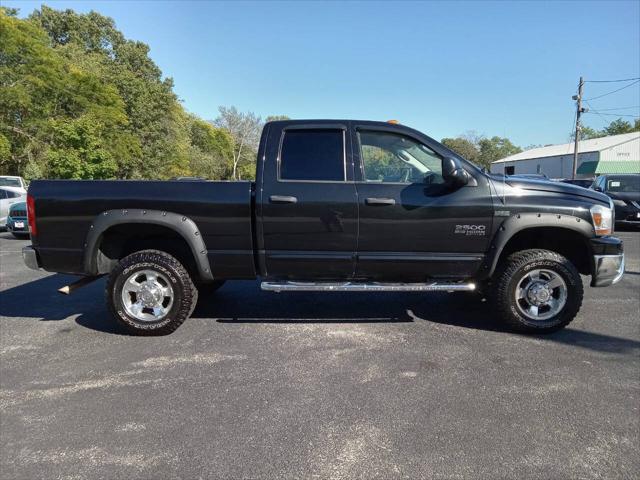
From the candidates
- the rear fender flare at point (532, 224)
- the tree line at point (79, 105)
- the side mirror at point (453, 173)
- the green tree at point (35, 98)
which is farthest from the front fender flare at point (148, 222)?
the green tree at point (35, 98)

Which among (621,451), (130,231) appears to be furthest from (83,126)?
(621,451)

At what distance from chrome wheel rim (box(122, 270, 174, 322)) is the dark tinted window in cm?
165

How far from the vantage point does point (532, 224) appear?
416cm

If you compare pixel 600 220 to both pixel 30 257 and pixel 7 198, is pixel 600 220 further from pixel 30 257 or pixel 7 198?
pixel 7 198

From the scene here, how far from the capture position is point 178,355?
12.7 ft

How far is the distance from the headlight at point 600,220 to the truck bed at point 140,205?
3.41 metres

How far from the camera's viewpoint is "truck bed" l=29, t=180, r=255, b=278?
4125mm

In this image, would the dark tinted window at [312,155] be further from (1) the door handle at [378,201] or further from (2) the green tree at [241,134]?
(2) the green tree at [241,134]

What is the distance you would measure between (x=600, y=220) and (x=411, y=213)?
1911mm

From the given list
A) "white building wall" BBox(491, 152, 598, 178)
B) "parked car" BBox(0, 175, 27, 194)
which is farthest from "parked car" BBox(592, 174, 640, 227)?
"white building wall" BBox(491, 152, 598, 178)

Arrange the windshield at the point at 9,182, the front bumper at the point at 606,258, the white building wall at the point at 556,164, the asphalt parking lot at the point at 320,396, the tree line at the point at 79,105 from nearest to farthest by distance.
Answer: the asphalt parking lot at the point at 320,396 → the front bumper at the point at 606,258 → the windshield at the point at 9,182 → the tree line at the point at 79,105 → the white building wall at the point at 556,164

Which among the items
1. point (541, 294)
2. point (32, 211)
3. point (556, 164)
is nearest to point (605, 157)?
point (556, 164)

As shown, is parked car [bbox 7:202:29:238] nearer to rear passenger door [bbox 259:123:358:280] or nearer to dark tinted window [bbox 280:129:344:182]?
rear passenger door [bbox 259:123:358:280]

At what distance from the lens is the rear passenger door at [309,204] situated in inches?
162
